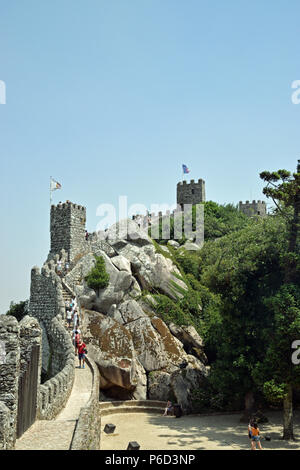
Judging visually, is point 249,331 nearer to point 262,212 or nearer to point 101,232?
point 101,232

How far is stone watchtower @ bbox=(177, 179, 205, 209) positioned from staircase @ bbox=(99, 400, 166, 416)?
37.3 metres

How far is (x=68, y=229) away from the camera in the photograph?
1375 inches

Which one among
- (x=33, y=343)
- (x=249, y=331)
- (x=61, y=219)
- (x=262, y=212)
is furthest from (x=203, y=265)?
(x=262, y=212)

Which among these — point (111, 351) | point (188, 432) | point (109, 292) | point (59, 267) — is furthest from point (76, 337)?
point (59, 267)

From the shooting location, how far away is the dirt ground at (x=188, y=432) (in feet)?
58.7

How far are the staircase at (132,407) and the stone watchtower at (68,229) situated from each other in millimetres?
12417

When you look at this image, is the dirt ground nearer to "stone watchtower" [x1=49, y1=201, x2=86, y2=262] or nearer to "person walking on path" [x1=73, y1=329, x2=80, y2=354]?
"person walking on path" [x1=73, y1=329, x2=80, y2=354]

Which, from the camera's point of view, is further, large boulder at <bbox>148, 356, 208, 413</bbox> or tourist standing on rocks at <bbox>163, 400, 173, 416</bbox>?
large boulder at <bbox>148, 356, 208, 413</bbox>

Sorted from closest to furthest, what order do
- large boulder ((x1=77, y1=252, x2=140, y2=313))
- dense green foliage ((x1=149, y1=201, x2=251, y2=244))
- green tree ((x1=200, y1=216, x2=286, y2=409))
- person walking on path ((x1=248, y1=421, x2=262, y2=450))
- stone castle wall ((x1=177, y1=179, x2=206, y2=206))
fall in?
person walking on path ((x1=248, y1=421, x2=262, y2=450)) < green tree ((x1=200, y1=216, x2=286, y2=409)) < large boulder ((x1=77, y1=252, x2=140, y2=313)) < dense green foliage ((x1=149, y1=201, x2=251, y2=244)) < stone castle wall ((x1=177, y1=179, x2=206, y2=206))

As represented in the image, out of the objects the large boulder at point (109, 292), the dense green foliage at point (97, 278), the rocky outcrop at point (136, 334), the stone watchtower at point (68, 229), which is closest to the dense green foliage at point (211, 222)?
the rocky outcrop at point (136, 334)

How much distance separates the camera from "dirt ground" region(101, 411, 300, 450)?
17.9 meters

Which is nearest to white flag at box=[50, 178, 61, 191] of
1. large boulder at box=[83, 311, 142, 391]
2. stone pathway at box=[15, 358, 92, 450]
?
large boulder at box=[83, 311, 142, 391]

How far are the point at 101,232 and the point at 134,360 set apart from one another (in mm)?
13131

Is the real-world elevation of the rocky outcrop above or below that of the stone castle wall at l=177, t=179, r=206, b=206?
below
